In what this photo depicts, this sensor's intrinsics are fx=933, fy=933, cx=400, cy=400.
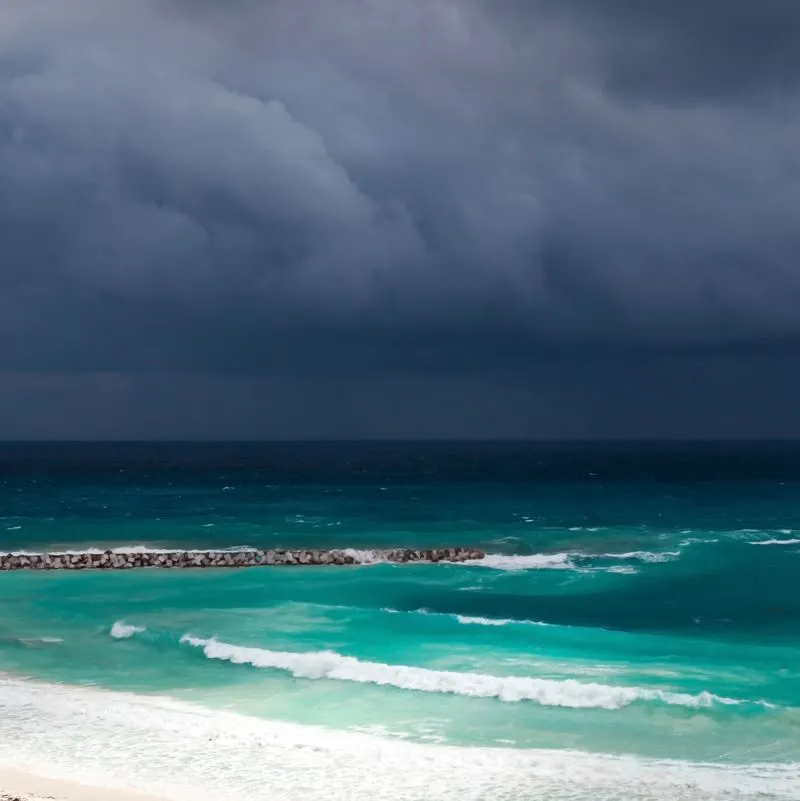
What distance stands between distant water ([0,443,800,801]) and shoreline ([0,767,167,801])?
493 millimetres

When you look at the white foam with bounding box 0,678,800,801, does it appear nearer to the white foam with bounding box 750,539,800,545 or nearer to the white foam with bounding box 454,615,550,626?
the white foam with bounding box 454,615,550,626

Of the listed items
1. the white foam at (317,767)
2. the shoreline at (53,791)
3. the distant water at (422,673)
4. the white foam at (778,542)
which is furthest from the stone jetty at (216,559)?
the shoreline at (53,791)

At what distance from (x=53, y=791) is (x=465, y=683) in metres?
10.0

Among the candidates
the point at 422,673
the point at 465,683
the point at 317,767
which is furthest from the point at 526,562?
the point at 317,767

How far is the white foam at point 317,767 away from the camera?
16.0 metres

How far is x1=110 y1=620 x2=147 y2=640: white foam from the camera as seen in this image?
28125mm

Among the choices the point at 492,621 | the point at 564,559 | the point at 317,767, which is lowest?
the point at 564,559

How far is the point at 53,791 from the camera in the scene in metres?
15.5

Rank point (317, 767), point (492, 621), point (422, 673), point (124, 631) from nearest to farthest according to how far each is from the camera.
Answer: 1. point (317, 767)
2. point (422, 673)
3. point (124, 631)
4. point (492, 621)

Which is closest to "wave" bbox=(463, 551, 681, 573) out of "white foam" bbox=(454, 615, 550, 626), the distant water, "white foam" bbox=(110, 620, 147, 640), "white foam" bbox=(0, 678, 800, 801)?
the distant water

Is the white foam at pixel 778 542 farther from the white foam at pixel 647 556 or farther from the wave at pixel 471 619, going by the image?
the wave at pixel 471 619

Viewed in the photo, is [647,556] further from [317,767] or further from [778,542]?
[317,767]

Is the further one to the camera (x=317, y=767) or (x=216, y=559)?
(x=216, y=559)

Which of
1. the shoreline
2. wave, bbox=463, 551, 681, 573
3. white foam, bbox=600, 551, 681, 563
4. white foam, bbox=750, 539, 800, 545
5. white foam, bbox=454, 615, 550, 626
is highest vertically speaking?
the shoreline
